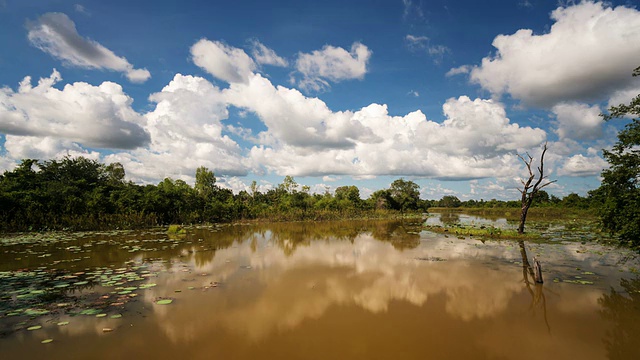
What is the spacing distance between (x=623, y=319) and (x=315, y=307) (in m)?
6.76

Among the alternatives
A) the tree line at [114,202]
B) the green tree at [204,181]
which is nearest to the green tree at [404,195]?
the tree line at [114,202]

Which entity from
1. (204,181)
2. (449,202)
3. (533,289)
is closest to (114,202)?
(204,181)

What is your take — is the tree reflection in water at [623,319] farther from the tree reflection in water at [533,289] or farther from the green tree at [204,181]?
the green tree at [204,181]

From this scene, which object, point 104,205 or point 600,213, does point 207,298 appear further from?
point 104,205

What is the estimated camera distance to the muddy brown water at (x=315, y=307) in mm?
4961

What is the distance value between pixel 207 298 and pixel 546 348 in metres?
7.35

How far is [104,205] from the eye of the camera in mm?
24547

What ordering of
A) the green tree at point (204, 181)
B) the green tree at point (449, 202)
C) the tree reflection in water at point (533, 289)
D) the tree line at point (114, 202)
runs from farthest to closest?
the green tree at point (449, 202), the green tree at point (204, 181), the tree line at point (114, 202), the tree reflection in water at point (533, 289)

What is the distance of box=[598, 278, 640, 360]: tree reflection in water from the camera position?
16.1 feet

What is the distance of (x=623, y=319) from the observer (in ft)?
20.2

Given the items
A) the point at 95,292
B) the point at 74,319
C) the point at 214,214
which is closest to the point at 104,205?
the point at 214,214

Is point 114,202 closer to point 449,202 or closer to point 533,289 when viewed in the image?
point 533,289

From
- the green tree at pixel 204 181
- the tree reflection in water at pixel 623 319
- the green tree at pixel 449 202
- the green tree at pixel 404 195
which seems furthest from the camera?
the green tree at pixel 449 202

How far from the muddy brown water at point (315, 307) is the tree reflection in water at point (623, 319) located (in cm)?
3
